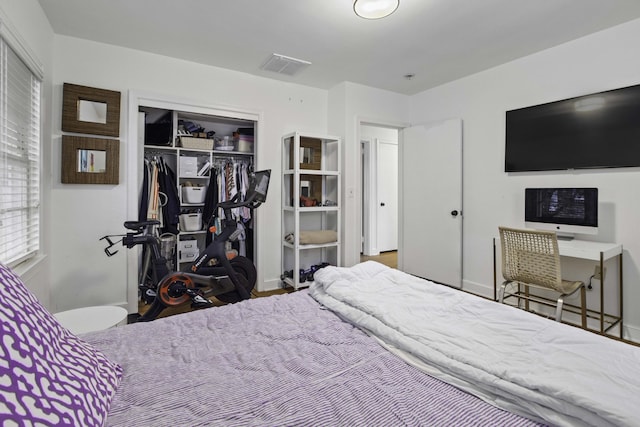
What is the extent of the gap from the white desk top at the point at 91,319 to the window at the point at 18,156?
17.5 inches

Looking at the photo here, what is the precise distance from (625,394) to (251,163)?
3947 millimetres

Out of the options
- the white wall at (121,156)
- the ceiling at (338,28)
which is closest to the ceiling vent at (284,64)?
the ceiling at (338,28)

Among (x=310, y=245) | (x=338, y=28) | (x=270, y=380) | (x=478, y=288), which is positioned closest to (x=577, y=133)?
(x=478, y=288)

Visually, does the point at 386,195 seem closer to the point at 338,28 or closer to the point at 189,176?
the point at 189,176

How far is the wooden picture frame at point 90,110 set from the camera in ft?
8.79

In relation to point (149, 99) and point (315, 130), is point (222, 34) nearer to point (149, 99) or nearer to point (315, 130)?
point (149, 99)

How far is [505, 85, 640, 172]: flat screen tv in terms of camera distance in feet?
8.21

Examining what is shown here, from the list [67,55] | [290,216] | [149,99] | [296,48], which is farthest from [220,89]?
[290,216]

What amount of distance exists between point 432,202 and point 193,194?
2880mm

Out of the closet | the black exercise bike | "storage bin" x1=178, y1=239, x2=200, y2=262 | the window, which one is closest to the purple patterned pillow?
the window

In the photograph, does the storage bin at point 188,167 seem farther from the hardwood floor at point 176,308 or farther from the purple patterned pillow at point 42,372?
the purple patterned pillow at point 42,372

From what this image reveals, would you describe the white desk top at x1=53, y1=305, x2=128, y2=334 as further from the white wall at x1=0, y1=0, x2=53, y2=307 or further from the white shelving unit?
the white shelving unit

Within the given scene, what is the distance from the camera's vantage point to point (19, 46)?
191cm

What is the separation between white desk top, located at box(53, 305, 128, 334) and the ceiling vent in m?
2.51
